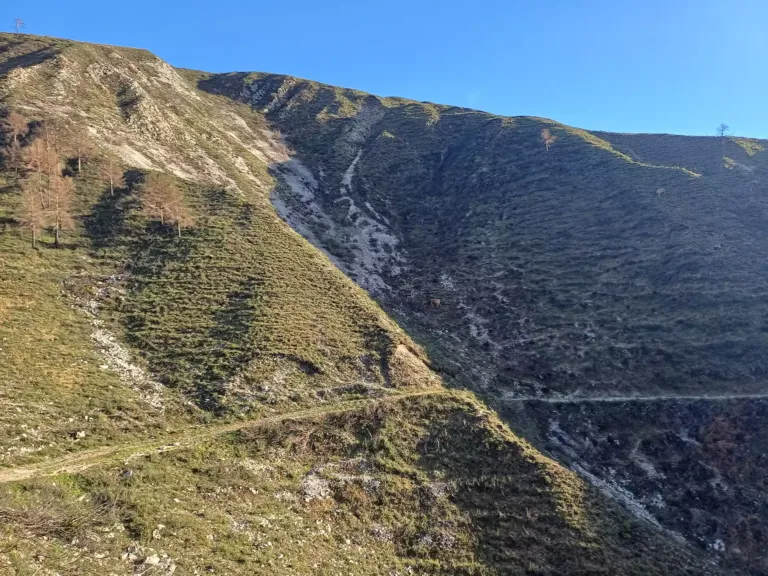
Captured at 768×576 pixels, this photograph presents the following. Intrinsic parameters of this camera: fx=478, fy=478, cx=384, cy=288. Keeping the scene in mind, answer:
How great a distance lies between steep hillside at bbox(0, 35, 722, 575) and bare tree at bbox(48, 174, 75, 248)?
52cm

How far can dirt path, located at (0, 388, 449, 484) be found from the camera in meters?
23.1

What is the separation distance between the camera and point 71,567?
16.5 m

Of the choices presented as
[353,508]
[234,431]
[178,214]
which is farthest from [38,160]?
[353,508]

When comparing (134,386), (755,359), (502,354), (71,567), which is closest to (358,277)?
(502,354)

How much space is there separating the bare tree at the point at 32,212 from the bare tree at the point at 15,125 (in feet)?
51.2

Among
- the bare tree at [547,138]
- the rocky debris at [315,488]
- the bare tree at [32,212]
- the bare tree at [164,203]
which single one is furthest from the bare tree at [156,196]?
the bare tree at [547,138]

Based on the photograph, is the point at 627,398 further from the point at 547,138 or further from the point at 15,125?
the point at 15,125

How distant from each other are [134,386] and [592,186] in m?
83.5

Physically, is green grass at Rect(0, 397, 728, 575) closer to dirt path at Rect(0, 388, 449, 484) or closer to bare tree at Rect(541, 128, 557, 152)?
dirt path at Rect(0, 388, 449, 484)

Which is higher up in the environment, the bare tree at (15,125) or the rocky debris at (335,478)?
the bare tree at (15,125)

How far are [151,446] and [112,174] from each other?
49011 mm

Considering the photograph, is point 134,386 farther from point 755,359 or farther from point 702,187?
point 702,187

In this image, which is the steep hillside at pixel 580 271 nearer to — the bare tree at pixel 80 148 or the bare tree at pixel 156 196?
the bare tree at pixel 156 196

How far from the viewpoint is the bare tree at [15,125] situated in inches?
2591
